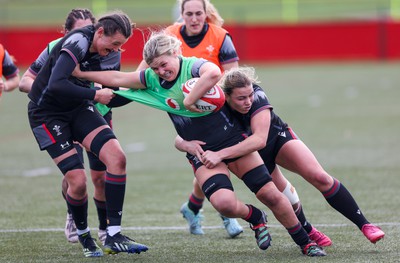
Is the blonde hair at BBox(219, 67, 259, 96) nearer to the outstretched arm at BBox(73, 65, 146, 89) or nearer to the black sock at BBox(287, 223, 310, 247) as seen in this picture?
the outstretched arm at BBox(73, 65, 146, 89)

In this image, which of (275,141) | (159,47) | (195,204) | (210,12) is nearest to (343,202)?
(275,141)

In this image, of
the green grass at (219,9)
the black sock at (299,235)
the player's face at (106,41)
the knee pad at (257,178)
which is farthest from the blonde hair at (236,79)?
the green grass at (219,9)

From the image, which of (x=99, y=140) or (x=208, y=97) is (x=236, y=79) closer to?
(x=208, y=97)

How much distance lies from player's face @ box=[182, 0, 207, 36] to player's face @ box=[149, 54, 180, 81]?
1514 mm

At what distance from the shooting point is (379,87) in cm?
2077

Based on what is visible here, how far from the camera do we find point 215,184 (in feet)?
19.8

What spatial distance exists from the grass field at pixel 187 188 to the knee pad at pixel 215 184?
0.50 meters

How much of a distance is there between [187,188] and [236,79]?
3763mm

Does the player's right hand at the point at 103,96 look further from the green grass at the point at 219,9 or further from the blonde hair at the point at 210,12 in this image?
the green grass at the point at 219,9

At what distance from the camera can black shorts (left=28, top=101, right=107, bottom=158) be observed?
21.0 feet

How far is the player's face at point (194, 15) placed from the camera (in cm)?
751

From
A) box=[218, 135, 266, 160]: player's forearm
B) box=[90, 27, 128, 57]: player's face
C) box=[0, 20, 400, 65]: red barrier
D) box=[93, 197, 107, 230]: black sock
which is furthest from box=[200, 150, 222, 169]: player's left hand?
box=[0, 20, 400, 65]: red barrier

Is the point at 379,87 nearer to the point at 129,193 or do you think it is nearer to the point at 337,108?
the point at 337,108

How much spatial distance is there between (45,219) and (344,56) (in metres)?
22.5
